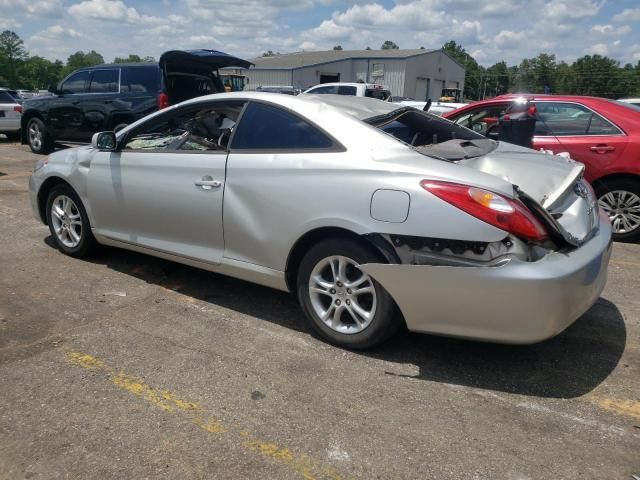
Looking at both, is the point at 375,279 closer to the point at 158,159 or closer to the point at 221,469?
the point at 221,469

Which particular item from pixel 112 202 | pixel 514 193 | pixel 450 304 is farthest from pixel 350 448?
pixel 112 202

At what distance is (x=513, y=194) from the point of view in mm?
2895

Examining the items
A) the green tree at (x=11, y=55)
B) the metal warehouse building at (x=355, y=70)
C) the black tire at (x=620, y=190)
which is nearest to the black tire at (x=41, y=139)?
the black tire at (x=620, y=190)

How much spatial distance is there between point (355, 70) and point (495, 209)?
174 ft

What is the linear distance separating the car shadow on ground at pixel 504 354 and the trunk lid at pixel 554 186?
75cm

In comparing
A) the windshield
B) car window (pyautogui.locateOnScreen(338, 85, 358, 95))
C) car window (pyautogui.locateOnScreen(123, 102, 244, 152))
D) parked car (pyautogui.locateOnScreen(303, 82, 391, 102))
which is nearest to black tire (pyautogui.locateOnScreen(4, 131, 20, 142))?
parked car (pyautogui.locateOnScreen(303, 82, 391, 102))

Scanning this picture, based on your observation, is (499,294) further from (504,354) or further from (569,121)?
(569,121)

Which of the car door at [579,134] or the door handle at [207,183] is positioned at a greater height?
the car door at [579,134]

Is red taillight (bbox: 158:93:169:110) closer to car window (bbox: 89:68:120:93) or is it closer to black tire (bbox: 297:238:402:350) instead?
car window (bbox: 89:68:120:93)

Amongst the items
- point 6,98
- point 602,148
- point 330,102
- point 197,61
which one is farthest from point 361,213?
point 6,98

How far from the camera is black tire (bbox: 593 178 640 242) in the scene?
593cm

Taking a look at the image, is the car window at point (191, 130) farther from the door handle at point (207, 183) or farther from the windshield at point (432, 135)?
the windshield at point (432, 135)

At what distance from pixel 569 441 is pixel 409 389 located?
2.68ft

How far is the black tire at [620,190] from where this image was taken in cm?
593
